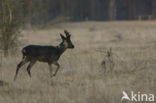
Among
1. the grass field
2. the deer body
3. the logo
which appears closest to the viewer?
the logo

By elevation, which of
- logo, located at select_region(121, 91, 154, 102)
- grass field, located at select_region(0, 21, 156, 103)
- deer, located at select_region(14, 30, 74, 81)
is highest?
deer, located at select_region(14, 30, 74, 81)

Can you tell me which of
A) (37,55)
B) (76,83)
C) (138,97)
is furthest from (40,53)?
(138,97)

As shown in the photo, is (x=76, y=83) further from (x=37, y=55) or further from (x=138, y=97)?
(x=138, y=97)

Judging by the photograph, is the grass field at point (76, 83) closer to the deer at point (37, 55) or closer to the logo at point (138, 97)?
the logo at point (138, 97)

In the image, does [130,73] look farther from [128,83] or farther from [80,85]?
[80,85]

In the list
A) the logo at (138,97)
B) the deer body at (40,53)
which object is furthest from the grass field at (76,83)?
the deer body at (40,53)

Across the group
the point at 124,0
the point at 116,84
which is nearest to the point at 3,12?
the point at 116,84

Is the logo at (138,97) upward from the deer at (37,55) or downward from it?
downward

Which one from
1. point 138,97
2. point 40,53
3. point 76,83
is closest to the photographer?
point 138,97

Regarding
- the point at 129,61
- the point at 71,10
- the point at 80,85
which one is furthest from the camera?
the point at 71,10

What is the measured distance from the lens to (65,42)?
1316cm

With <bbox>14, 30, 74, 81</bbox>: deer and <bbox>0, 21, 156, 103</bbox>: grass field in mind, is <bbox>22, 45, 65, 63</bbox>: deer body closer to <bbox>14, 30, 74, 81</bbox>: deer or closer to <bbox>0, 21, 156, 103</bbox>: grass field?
<bbox>14, 30, 74, 81</bbox>: deer

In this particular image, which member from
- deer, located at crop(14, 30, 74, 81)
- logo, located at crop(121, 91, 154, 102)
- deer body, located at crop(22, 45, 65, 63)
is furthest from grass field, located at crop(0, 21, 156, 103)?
Result: deer body, located at crop(22, 45, 65, 63)

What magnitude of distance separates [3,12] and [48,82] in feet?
23.7
